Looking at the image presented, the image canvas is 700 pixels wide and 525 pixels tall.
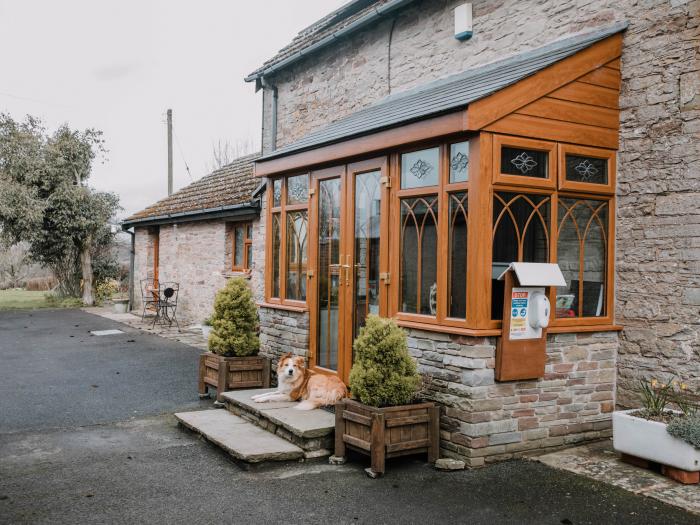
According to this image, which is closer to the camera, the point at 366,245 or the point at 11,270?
the point at 366,245

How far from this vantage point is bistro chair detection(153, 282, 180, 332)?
51.9 feet

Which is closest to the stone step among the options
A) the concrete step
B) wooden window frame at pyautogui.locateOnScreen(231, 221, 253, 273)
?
the concrete step

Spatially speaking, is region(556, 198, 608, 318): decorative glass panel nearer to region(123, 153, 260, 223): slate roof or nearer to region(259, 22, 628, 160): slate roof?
region(259, 22, 628, 160): slate roof

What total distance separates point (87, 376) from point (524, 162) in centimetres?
749

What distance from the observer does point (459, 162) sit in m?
5.73

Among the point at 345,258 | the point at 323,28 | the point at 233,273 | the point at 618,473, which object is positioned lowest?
the point at 618,473

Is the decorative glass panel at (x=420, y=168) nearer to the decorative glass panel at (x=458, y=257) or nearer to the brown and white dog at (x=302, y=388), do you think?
the decorative glass panel at (x=458, y=257)

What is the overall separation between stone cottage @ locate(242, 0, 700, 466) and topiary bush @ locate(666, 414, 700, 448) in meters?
0.79

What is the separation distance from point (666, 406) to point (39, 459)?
18.8 ft

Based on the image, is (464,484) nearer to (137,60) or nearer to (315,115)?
(315,115)

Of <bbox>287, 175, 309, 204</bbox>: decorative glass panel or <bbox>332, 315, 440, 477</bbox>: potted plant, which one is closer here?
<bbox>332, 315, 440, 477</bbox>: potted plant

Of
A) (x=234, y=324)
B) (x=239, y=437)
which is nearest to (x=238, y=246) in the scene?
(x=234, y=324)

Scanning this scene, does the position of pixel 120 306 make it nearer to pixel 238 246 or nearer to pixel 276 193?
pixel 238 246

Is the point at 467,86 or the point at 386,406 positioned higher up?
the point at 467,86
